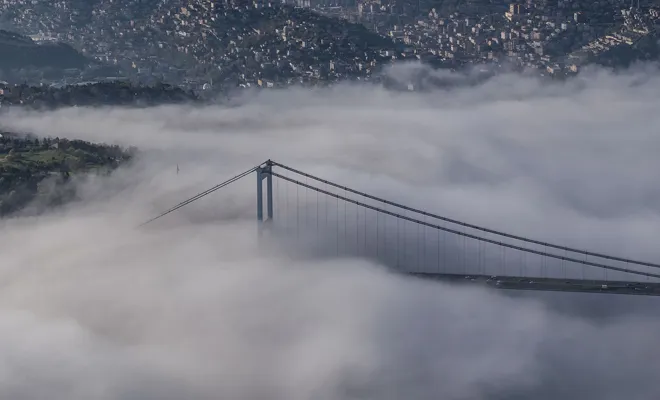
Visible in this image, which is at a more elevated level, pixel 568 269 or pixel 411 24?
pixel 411 24

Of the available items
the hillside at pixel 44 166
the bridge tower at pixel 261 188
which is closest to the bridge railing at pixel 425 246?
the bridge tower at pixel 261 188

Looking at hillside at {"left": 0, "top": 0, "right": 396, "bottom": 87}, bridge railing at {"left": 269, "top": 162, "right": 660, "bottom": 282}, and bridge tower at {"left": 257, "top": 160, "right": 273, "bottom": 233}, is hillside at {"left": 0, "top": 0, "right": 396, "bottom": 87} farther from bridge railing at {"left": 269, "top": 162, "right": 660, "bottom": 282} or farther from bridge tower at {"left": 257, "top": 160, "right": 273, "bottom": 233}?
bridge tower at {"left": 257, "top": 160, "right": 273, "bottom": 233}

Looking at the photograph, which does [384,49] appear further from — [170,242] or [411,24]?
[170,242]

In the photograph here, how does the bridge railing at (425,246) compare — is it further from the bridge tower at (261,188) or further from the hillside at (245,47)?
the hillside at (245,47)

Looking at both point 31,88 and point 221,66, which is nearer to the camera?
point 31,88

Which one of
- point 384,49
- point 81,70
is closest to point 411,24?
point 384,49

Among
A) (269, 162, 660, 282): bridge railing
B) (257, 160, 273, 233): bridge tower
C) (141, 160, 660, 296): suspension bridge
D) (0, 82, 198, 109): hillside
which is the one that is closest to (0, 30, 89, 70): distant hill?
(0, 82, 198, 109): hillside

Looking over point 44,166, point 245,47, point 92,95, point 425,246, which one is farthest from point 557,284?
point 245,47
